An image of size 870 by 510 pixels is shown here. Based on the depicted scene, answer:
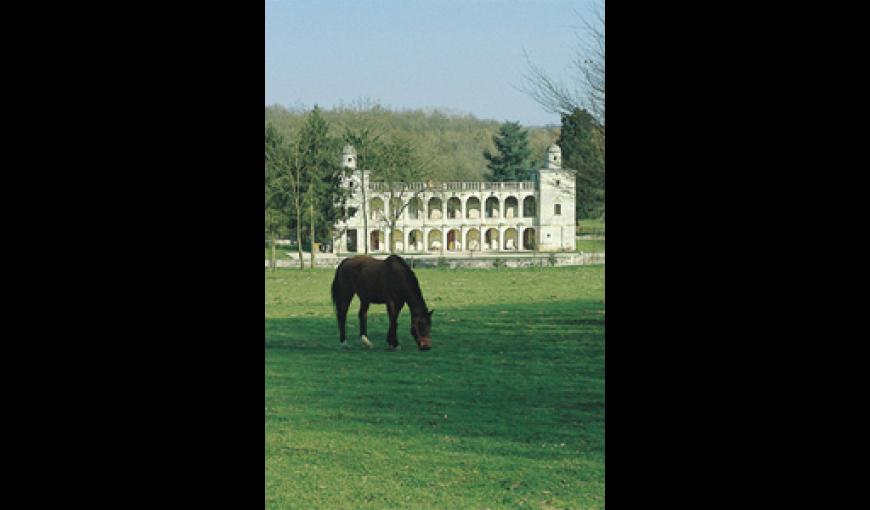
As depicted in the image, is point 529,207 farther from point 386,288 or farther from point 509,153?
point 386,288

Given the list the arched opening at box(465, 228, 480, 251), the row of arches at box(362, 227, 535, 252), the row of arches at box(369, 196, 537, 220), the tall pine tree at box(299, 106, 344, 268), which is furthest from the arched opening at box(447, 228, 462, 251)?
the tall pine tree at box(299, 106, 344, 268)

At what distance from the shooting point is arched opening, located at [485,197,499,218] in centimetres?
3167

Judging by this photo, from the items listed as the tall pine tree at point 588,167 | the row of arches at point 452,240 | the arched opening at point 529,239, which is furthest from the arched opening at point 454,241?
the tall pine tree at point 588,167

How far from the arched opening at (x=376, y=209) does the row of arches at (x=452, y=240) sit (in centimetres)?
93

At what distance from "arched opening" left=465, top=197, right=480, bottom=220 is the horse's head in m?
20.3

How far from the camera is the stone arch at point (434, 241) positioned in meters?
31.4

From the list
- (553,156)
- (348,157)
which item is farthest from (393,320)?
(553,156)

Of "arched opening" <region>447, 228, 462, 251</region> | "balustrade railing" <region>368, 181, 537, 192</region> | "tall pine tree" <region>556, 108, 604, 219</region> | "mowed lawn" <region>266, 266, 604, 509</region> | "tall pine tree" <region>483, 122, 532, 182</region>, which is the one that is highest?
"tall pine tree" <region>483, 122, 532, 182</region>

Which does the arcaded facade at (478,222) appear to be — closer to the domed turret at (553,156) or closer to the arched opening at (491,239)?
the arched opening at (491,239)

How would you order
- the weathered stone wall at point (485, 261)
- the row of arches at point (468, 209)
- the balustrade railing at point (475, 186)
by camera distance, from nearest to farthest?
the weathered stone wall at point (485, 261)
the balustrade railing at point (475, 186)
the row of arches at point (468, 209)

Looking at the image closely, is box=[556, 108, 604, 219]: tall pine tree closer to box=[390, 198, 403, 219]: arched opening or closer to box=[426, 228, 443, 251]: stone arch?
box=[390, 198, 403, 219]: arched opening
